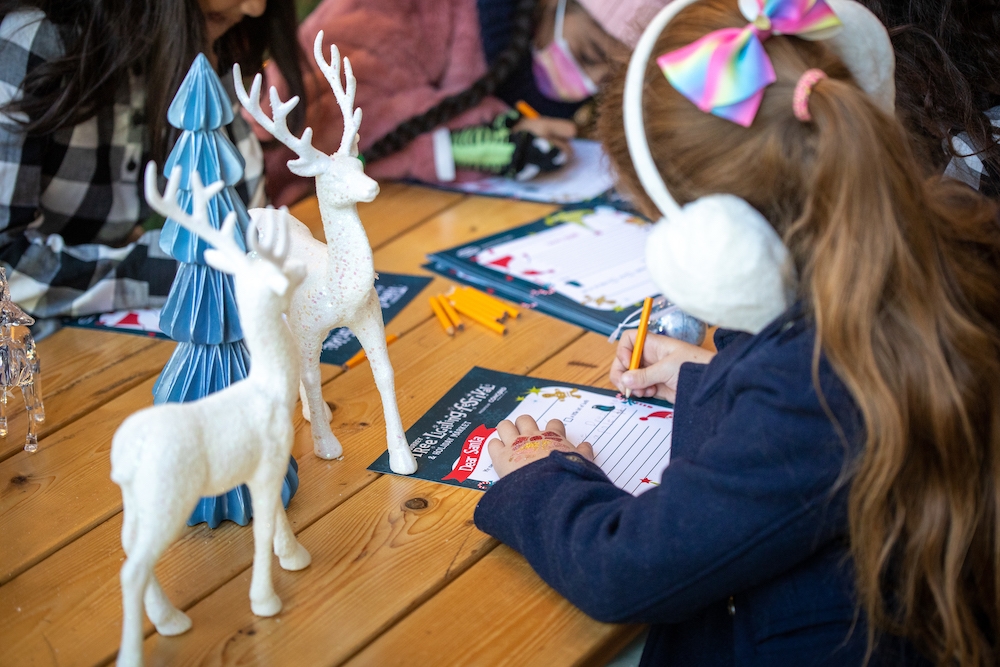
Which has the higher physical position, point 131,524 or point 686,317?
point 131,524

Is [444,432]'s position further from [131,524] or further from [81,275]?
[81,275]

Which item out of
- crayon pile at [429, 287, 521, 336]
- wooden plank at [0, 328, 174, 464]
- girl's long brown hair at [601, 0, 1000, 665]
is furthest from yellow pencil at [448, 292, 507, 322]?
girl's long brown hair at [601, 0, 1000, 665]

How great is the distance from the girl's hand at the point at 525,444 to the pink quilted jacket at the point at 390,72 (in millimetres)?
753

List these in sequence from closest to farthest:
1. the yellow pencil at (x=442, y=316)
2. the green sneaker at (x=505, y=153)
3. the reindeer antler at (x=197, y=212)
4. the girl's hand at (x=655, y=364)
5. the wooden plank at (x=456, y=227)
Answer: the reindeer antler at (x=197, y=212) → the girl's hand at (x=655, y=364) → the yellow pencil at (x=442, y=316) → the wooden plank at (x=456, y=227) → the green sneaker at (x=505, y=153)

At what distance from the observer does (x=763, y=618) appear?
676 mm

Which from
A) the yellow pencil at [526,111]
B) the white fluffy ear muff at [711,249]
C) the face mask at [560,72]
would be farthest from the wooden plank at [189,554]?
the face mask at [560,72]

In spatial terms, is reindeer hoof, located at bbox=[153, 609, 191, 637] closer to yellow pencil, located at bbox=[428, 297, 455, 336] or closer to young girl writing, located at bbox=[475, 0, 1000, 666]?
young girl writing, located at bbox=[475, 0, 1000, 666]

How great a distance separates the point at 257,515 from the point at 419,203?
894 millimetres

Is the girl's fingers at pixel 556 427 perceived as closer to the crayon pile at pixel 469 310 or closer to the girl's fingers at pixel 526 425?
the girl's fingers at pixel 526 425

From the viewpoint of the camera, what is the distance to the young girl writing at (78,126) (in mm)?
1102

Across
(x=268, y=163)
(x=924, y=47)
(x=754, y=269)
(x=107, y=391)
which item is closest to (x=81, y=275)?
(x=107, y=391)

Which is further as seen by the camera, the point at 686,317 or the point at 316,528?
the point at 686,317

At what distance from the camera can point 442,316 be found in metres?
1.11

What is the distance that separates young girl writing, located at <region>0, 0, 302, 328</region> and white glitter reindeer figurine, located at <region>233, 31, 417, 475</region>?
451 mm
